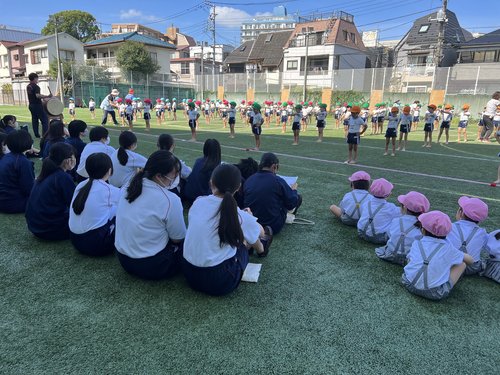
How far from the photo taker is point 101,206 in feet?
12.9

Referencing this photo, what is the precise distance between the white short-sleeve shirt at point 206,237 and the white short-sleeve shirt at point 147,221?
285mm

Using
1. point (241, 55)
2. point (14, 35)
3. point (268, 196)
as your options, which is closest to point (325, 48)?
point (241, 55)

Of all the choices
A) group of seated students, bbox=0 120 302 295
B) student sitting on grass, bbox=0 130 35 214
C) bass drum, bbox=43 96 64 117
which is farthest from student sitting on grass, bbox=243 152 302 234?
bass drum, bbox=43 96 64 117

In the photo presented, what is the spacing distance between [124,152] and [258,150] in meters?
7.54

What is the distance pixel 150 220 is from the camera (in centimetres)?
328

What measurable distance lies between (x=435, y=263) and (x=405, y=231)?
27.2 inches

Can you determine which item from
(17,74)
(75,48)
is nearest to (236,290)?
(75,48)

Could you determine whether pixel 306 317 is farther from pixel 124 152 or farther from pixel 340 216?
pixel 124 152

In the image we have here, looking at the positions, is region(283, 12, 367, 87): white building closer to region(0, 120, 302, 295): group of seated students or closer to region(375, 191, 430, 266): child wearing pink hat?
region(0, 120, 302, 295): group of seated students

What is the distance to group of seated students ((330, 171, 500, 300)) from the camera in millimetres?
3416

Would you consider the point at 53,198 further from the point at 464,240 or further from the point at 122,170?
the point at 464,240

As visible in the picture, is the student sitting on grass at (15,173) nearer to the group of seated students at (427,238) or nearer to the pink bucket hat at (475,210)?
the group of seated students at (427,238)

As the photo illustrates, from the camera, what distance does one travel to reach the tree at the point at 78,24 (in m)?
63.6

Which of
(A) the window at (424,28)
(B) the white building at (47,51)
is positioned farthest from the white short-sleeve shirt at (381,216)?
(B) the white building at (47,51)
